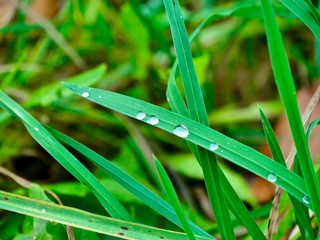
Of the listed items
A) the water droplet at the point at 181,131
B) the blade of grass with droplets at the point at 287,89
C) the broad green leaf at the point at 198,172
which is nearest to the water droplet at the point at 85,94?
the water droplet at the point at 181,131

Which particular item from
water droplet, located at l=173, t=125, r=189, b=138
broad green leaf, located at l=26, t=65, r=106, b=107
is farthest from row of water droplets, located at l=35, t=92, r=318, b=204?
broad green leaf, located at l=26, t=65, r=106, b=107

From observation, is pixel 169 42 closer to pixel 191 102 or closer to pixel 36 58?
pixel 36 58

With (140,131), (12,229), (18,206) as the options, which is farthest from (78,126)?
(18,206)

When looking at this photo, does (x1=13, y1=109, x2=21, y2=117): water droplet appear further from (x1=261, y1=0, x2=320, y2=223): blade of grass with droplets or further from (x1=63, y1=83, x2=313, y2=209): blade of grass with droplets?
(x1=261, y1=0, x2=320, y2=223): blade of grass with droplets

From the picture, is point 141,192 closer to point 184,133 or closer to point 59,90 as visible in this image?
point 184,133

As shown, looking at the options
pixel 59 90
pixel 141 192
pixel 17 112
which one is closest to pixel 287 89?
pixel 141 192

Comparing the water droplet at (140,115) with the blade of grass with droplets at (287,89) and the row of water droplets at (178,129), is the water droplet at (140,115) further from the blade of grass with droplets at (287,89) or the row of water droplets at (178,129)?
the blade of grass with droplets at (287,89)
